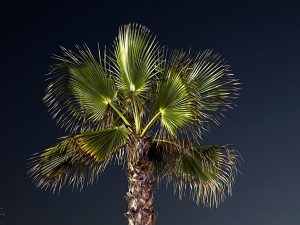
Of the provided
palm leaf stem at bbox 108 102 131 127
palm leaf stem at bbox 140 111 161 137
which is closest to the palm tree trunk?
palm leaf stem at bbox 140 111 161 137

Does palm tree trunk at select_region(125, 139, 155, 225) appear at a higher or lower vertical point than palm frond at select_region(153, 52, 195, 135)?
lower

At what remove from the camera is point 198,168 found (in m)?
11.8

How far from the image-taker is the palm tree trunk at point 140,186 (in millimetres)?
10766

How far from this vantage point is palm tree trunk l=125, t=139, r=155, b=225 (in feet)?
35.3

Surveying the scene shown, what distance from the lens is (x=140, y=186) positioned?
10891mm

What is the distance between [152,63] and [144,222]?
9.25 ft

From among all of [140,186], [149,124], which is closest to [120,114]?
[149,124]

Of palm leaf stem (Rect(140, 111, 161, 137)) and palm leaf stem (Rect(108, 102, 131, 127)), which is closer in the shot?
palm leaf stem (Rect(140, 111, 161, 137))

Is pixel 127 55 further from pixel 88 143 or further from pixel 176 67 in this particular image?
pixel 88 143

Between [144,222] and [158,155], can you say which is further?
[158,155]

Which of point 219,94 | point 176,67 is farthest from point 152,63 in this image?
point 219,94

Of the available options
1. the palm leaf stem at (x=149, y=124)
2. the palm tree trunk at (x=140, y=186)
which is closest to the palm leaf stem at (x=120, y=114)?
the palm leaf stem at (x=149, y=124)

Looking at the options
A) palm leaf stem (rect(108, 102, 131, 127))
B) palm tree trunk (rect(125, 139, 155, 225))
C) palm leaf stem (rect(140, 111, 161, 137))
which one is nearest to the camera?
Result: palm tree trunk (rect(125, 139, 155, 225))

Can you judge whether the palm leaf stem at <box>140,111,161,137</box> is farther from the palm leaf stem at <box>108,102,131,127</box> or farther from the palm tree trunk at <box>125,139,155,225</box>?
the palm leaf stem at <box>108,102,131,127</box>
